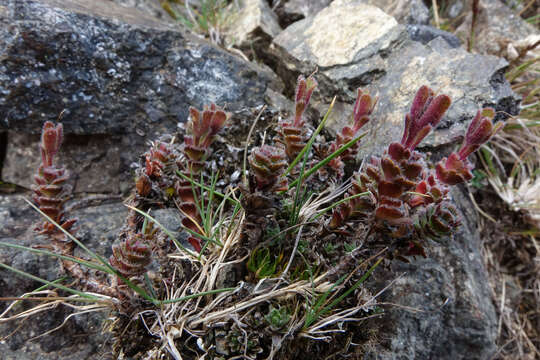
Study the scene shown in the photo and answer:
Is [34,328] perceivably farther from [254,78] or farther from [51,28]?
[254,78]

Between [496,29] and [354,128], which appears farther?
[496,29]

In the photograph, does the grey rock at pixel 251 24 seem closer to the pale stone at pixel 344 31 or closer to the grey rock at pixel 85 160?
the pale stone at pixel 344 31

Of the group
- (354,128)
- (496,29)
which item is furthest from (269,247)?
(496,29)

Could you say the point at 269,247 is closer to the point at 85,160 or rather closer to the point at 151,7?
the point at 85,160

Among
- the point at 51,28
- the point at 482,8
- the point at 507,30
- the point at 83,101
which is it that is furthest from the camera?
the point at 482,8

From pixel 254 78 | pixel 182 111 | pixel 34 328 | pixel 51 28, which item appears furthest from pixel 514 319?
pixel 51 28

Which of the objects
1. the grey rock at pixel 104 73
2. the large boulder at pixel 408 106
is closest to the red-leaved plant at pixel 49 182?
the grey rock at pixel 104 73

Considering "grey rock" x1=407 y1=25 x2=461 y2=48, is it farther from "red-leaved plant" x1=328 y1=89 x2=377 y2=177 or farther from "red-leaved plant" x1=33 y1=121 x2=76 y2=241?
"red-leaved plant" x1=33 y1=121 x2=76 y2=241
